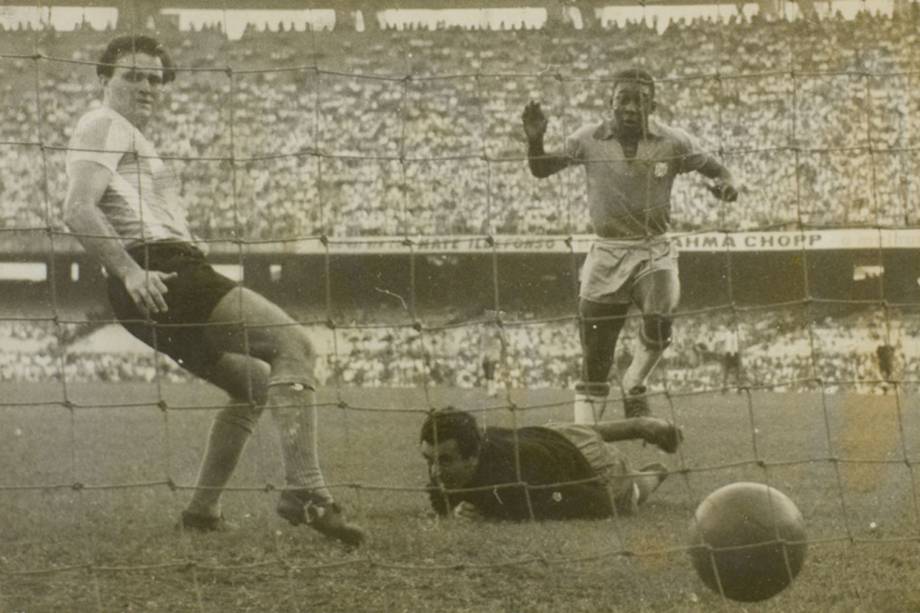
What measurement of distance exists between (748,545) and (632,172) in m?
2.85

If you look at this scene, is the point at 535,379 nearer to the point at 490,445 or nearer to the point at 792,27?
the point at 792,27

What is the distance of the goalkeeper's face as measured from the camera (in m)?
4.47

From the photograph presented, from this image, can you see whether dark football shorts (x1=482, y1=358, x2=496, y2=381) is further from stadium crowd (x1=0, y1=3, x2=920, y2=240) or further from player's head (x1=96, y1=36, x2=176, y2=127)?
player's head (x1=96, y1=36, x2=176, y2=127)

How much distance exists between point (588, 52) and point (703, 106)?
4.87 feet

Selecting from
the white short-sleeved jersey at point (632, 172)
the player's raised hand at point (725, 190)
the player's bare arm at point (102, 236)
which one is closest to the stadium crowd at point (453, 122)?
the white short-sleeved jersey at point (632, 172)

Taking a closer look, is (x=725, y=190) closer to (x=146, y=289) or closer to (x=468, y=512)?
(x=468, y=512)

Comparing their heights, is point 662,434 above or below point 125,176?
below

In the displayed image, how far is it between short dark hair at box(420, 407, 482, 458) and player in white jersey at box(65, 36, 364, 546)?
0.46m

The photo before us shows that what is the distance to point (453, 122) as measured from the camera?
41.2 feet

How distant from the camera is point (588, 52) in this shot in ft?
40.5

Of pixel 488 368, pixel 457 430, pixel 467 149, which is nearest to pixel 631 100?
pixel 457 430

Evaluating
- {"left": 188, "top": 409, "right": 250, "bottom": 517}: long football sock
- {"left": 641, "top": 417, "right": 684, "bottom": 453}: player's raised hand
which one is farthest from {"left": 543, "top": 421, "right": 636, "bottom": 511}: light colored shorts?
{"left": 188, "top": 409, "right": 250, "bottom": 517}: long football sock

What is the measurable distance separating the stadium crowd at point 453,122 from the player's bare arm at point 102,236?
25.6 feet

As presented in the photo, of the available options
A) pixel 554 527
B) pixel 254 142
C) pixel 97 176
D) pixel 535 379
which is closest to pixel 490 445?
pixel 554 527
